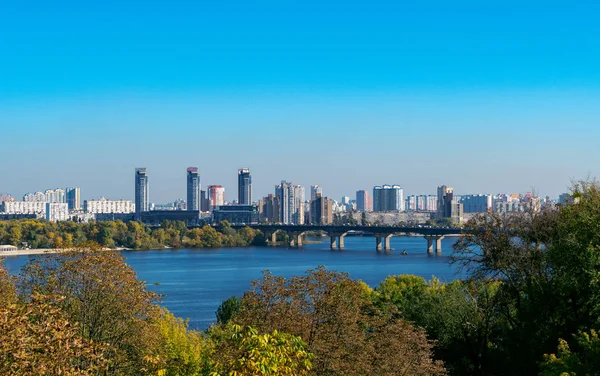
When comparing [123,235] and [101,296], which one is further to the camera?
[123,235]

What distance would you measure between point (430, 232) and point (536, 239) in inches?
1819

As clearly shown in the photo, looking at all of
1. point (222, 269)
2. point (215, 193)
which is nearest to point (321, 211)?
point (215, 193)

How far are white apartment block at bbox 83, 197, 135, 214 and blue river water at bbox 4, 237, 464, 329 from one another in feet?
321

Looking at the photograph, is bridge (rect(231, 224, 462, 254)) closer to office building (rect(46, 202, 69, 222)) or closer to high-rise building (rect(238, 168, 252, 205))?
high-rise building (rect(238, 168, 252, 205))

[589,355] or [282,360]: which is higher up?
[282,360]

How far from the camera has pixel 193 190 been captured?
128250mm

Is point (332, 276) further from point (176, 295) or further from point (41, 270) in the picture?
point (176, 295)

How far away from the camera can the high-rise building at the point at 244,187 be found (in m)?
125

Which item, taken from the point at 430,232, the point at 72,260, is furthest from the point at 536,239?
the point at 430,232

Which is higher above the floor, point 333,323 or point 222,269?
point 333,323

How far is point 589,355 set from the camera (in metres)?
7.63

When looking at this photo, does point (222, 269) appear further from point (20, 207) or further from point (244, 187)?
point (20, 207)

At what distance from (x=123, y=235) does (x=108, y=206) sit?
9867 centimetres

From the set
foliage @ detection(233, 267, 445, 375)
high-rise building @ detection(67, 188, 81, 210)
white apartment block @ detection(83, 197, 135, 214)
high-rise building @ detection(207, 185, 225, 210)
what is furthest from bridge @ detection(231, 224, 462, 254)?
high-rise building @ detection(67, 188, 81, 210)
